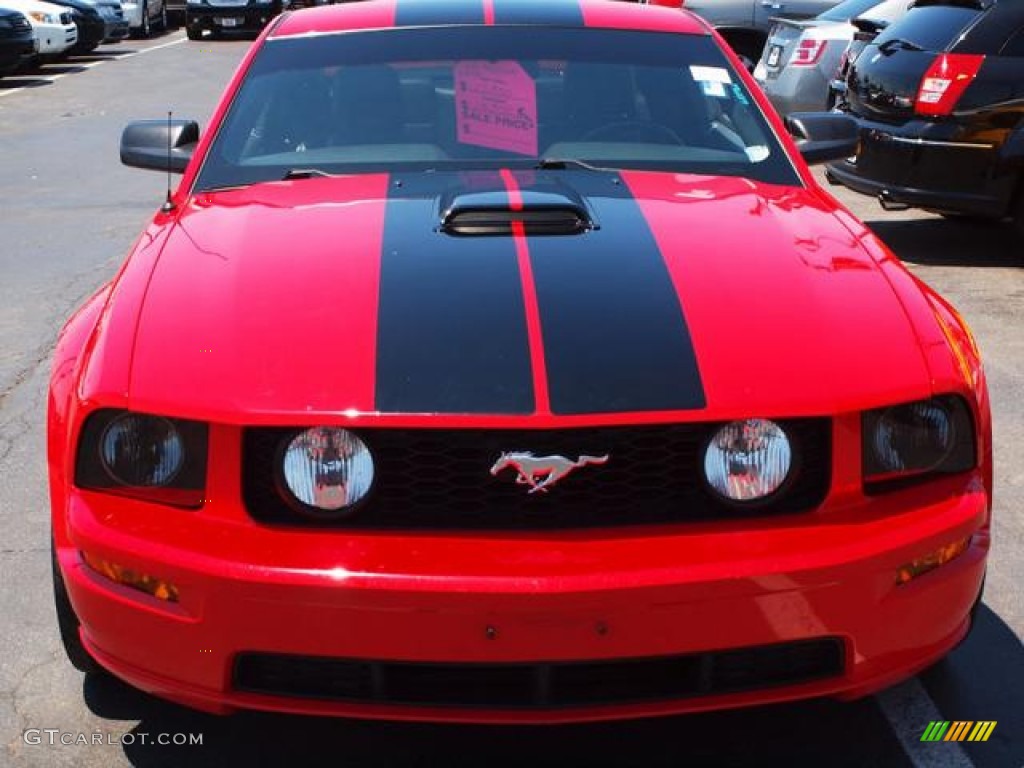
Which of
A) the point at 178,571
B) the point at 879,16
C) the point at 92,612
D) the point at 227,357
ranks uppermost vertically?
the point at 227,357

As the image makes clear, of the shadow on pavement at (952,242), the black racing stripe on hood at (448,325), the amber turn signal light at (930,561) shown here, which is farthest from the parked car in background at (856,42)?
the amber turn signal light at (930,561)

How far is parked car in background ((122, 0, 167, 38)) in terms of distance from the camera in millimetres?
28156

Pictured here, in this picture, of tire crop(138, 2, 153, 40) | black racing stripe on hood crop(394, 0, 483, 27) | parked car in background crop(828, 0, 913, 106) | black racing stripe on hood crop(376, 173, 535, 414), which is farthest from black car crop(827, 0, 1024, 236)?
tire crop(138, 2, 153, 40)

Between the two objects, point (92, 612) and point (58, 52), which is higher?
point (92, 612)

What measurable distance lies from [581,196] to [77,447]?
1.39 m

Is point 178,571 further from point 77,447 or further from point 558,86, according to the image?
point 558,86

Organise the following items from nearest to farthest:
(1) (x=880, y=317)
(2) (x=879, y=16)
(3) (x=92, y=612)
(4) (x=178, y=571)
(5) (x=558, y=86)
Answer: (4) (x=178, y=571), (3) (x=92, y=612), (1) (x=880, y=317), (5) (x=558, y=86), (2) (x=879, y=16)

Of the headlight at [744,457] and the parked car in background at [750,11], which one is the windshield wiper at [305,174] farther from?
the parked car in background at [750,11]

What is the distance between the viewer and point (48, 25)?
827 inches

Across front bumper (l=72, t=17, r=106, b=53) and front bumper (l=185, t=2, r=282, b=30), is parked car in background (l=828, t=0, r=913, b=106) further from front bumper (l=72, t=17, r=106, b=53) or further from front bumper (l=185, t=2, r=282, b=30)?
front bumper (l=185, t=2, r=282, b=30)

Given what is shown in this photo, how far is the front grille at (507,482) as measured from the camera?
2605 millimetres

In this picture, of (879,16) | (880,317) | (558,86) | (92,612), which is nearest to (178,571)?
Result: (92,612)

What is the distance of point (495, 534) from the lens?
8.48ft

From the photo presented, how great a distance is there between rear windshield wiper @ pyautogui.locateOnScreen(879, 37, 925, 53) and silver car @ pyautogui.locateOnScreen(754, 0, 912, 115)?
9.94 feet
